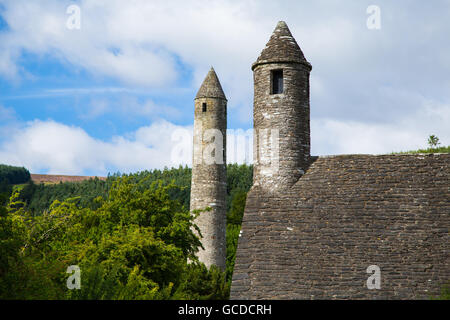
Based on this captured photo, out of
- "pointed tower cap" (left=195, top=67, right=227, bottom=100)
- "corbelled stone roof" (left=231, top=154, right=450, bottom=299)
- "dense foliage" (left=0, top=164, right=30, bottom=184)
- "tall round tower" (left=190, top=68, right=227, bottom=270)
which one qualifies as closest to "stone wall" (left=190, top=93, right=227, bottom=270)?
"tall round tower" (left=190, top=68, right=227, bottom=270)

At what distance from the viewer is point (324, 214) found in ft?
50.3

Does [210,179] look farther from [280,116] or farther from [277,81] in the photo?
[280,116]

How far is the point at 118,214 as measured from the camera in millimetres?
20906

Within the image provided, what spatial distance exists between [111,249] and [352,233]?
848 cm

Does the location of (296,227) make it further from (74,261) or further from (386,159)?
(74,261)

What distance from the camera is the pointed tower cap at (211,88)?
34031mm

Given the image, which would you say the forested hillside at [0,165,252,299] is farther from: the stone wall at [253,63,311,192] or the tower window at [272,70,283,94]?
the tower window at [272,70,283,94]

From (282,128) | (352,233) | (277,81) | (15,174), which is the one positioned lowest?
(352,233)

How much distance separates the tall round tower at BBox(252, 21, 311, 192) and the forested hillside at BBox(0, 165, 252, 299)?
4.76 m

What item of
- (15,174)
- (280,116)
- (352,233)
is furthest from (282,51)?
(15,174)

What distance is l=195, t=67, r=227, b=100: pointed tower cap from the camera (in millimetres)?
34031

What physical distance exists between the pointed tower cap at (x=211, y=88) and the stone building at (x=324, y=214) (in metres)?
15.6

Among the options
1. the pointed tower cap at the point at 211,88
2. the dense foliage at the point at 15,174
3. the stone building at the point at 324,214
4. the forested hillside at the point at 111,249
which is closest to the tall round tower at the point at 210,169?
the pointed tower cap at the point at 211,88
